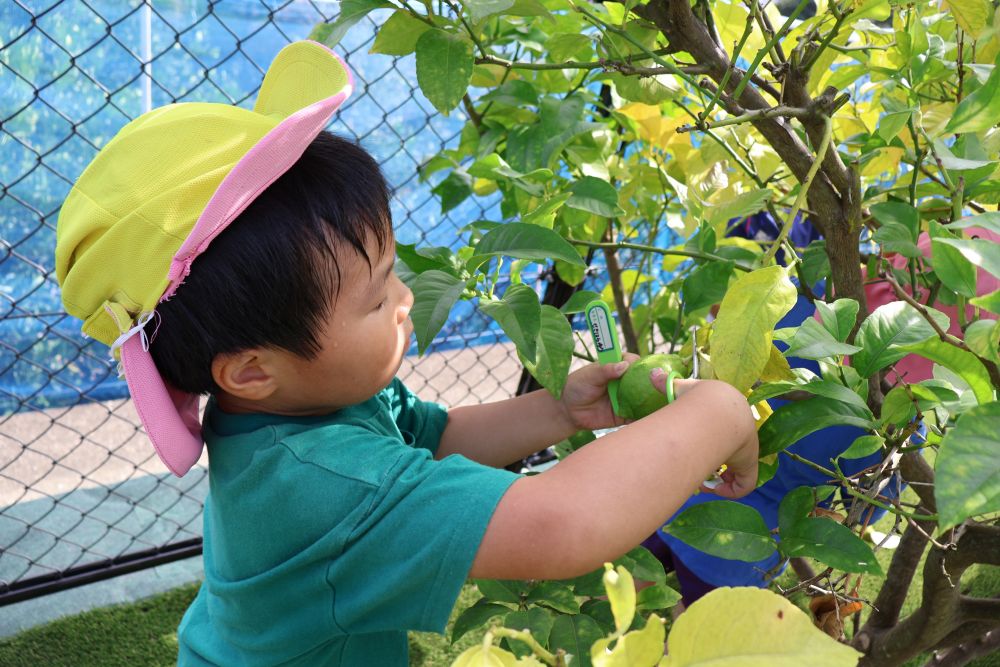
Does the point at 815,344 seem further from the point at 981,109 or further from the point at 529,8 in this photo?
the point at 529,8

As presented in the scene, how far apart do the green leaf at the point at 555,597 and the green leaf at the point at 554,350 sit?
18cm

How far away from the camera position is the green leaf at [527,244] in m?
0.92

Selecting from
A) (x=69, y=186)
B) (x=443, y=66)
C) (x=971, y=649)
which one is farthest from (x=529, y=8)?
(x=69, y=186)

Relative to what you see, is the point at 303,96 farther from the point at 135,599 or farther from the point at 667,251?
the point at 135,599

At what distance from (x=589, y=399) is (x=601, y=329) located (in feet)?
Answer: 0.50

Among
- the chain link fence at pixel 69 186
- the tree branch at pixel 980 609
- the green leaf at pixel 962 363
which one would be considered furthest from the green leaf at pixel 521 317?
the chain link fence at pixel 69 186

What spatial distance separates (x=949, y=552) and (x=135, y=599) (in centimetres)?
185

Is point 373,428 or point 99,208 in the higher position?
point 99,208

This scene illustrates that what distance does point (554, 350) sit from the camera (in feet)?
3.22

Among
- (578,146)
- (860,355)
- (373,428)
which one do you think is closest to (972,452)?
(860,355)

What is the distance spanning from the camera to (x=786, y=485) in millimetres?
1534

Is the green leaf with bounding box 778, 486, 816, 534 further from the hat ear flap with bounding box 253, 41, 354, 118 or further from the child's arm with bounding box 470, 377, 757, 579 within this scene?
the hat ear flap with bounding box 253, 41, 354, 118

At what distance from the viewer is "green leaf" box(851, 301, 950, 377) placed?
2.61 ft

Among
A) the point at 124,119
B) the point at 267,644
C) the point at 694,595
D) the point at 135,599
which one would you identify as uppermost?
the point at 267,644
